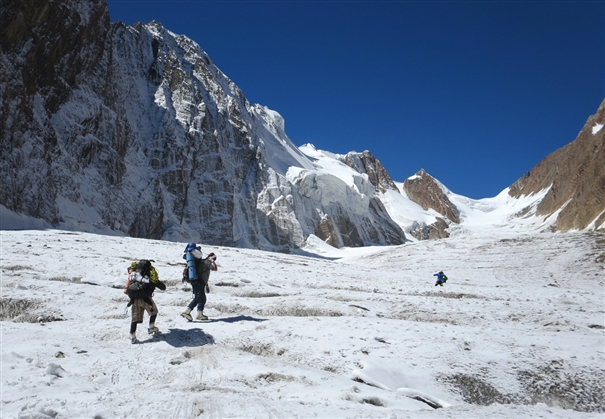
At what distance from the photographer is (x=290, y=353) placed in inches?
333

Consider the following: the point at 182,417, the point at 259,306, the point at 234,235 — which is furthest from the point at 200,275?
the point at 234,235

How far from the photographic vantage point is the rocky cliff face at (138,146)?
45781 mm

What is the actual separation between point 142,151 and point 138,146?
1.12 meters

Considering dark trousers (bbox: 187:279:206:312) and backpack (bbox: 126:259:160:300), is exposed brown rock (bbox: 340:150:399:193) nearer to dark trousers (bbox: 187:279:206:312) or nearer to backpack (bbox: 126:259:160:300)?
dark trousers (bbox: 187:279:206:312)

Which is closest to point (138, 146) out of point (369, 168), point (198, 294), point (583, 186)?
point (198, 294)

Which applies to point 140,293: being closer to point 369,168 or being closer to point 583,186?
point 583,186

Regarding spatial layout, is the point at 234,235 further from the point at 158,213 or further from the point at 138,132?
the point at 138,132

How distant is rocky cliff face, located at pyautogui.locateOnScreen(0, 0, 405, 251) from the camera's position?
4578 cm

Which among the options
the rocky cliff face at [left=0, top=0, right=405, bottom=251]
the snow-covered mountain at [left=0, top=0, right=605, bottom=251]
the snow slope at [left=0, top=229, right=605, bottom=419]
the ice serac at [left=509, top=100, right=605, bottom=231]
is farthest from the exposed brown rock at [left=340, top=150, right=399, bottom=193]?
the snow slope at [left=0, top=229, right=605, bottom=419]

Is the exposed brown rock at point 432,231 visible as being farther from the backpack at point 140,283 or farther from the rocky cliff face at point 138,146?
the backpack at point 140,283

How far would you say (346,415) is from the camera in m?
5.59

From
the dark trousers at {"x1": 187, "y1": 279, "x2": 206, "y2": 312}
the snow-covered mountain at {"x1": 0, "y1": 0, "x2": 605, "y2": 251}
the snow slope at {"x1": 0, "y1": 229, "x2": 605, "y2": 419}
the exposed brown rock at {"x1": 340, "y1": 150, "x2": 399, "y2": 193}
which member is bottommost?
the snow slope at {"x1": 0, "y1": 229, "x2": 605, "y2": 419}

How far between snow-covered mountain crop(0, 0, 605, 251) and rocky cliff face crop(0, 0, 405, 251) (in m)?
0.17

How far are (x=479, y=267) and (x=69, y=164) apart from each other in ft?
147
